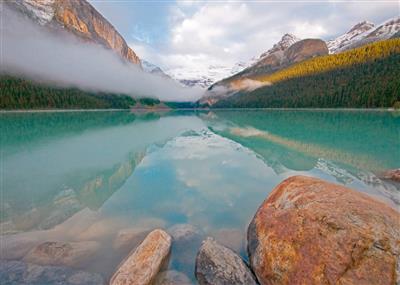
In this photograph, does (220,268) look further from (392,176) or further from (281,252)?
(392,176)

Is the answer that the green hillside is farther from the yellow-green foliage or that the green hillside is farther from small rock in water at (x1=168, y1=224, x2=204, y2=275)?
small rock in water at (x1=168, y1=224, x2=204, y2=275)

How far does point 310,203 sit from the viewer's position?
22.1 feet

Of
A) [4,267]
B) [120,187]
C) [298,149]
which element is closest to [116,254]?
[4,267]

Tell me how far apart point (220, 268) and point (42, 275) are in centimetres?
493

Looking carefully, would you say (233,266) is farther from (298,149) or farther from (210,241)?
(298,149)

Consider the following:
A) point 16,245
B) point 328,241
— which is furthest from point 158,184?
point 328,241

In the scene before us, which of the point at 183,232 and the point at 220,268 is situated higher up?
the point at 220,268

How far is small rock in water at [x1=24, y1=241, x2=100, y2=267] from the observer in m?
7.68

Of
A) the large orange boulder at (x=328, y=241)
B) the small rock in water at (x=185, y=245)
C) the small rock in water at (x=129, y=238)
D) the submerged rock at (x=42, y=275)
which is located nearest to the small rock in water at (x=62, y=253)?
the submerged rock at (x=42, y=275)

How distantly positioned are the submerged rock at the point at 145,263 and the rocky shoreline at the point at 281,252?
0.9 inches

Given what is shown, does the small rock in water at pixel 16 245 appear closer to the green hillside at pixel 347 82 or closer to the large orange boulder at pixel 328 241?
the large orange boulder at pixel 328 241

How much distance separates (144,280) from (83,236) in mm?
4234

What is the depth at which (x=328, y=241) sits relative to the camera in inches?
225

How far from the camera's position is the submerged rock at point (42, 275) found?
22.2ft
